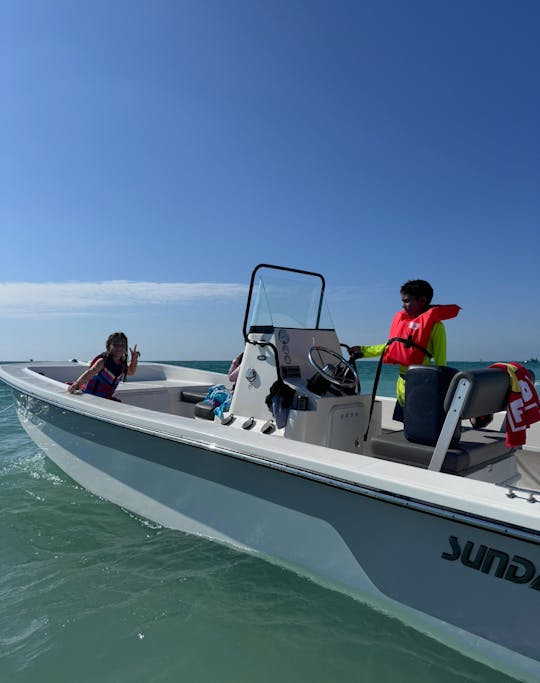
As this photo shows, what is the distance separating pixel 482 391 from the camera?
2303 millimetres

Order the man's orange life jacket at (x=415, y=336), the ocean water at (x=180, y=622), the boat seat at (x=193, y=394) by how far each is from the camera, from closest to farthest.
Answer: the ocean water at (x=180, y=622) → the man's orange life jacket at (x=415, y=336) → the boat seat at (x=193, y=394)

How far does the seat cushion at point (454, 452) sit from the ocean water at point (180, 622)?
2.41ft

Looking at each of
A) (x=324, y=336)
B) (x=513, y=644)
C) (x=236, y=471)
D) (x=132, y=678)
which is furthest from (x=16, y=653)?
(x=324, y=336)

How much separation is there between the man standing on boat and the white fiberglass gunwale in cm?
88

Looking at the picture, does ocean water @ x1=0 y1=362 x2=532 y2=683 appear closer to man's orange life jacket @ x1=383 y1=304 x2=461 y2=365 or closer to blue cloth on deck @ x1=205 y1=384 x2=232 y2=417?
blue cloth on deck @ x1=205 y1=384 x2=232 y2=417

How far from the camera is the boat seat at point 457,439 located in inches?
89.8

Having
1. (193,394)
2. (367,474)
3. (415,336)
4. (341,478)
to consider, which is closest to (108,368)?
(193,394)

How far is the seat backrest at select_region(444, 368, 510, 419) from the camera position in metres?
2.26

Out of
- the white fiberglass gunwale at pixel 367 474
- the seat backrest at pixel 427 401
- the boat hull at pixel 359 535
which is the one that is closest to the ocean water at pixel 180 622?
the boat hull at pixel 359 535

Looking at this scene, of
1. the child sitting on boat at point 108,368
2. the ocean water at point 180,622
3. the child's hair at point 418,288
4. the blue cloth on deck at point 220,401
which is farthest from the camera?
the child sitting on boat at point 108,368

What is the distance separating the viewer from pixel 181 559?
3.07m

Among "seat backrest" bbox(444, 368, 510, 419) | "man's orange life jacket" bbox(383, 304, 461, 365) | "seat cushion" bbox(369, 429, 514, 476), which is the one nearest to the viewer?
"seat backrest" bbox(444, 368, 510, 419)

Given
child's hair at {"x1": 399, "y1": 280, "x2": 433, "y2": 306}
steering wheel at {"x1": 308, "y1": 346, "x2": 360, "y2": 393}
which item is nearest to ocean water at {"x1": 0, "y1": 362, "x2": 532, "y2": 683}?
steering wheel at {"x1": 308, "y1": 346, "x2": 360, "y2": 393}

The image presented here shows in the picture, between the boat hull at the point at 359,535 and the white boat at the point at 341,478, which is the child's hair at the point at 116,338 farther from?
the boat hull at the point at 359,535
